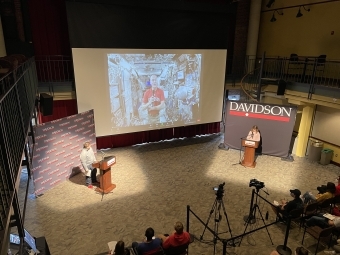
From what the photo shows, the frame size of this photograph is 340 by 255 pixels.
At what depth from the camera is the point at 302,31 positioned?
10.6m

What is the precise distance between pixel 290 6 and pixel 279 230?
9.18m

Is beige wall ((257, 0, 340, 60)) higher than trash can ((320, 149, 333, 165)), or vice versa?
beige wall ((257, 0, 340, 60))

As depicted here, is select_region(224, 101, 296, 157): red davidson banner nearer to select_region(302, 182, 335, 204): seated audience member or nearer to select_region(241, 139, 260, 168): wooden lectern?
select_region(241, 139, 260, 168): wooden lectern

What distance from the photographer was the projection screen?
840 centimetres

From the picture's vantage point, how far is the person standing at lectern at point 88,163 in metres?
7.41

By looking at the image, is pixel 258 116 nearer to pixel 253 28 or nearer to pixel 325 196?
pixel 325 196

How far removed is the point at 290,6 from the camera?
10820 mm

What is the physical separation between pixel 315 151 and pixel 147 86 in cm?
633

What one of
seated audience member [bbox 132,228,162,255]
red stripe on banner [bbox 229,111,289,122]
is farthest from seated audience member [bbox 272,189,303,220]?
red stripe on banner [bbox 229,111,289,122]

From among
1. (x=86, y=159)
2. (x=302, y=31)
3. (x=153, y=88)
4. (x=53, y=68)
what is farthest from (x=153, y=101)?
(x=302, y=31)

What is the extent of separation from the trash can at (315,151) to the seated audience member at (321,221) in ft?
14.9

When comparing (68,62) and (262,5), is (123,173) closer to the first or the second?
(68,62)

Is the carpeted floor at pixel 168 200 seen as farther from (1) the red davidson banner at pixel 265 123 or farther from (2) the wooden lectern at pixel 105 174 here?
(1) the red davidson banner at pixel 265 123

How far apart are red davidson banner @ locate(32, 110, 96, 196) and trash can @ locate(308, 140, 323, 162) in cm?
759
